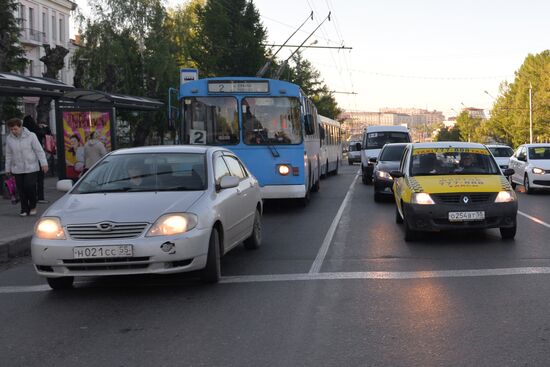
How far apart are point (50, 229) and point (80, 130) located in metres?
11.5

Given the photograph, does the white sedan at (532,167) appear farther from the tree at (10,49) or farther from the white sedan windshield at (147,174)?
the tree at (10,49)

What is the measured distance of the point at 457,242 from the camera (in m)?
10.1

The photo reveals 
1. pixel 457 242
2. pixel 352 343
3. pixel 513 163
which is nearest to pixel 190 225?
pixel 352 343

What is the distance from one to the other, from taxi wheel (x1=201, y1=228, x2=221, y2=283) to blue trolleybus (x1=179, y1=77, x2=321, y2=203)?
7.83 m

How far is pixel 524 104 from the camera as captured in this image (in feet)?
229

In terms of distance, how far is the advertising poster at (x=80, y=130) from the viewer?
17719 mm

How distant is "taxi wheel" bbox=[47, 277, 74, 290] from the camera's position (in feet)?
23.3

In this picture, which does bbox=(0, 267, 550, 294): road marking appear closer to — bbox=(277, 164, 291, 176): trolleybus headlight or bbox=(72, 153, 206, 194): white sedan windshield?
bbox=(72, 153, 206, 194): white sedan windshield

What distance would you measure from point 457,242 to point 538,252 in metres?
1.31

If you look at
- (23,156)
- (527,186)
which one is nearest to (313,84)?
(527,186)

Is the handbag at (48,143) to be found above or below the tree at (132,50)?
below

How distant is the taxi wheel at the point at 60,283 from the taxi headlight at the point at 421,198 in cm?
498

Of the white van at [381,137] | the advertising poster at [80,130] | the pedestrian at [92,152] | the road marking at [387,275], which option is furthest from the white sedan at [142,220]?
the white van at [381,137]

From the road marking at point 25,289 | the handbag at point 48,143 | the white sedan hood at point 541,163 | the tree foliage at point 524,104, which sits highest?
the tree foliage at point 524,104
